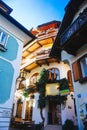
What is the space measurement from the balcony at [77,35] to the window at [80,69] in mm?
931

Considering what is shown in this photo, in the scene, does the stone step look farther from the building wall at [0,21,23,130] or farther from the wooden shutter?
the building wall at [0,21,23,130]

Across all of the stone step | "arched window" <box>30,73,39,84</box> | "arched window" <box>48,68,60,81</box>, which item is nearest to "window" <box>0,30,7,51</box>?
"arched window" <box>48,68,60,81</box>

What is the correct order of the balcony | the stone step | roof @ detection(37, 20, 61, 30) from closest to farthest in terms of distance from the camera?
the balcony
the stone step
roof @ detection(37, 20, 61, 30)

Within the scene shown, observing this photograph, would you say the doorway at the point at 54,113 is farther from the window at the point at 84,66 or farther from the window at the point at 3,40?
the window at the point at 3,40

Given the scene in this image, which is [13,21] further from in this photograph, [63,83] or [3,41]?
[63,83]

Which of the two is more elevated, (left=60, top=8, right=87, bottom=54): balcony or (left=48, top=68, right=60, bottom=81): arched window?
(left=60, top=8, right=87, bottom=54): balcony

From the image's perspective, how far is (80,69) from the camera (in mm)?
9836

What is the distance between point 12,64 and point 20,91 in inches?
461

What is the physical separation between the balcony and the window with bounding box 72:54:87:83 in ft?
3.06

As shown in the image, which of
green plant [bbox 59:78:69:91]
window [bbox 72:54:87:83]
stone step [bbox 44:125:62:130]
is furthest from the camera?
green plant [bbox 59:78:69:91]

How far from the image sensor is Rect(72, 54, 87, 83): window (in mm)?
9574

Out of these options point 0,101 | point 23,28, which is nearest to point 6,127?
point 0,101

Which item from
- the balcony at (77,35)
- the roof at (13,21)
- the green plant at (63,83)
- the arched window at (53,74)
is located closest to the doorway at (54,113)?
the green plant at (63,83)

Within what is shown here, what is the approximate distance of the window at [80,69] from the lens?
9.57 m
